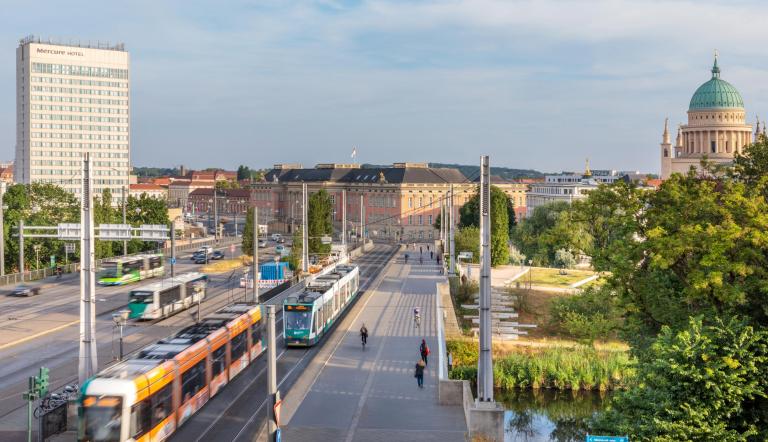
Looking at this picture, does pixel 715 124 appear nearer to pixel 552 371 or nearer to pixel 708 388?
pixel 552 371

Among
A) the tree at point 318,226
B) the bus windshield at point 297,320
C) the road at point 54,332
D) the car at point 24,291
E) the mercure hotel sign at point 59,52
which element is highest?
the mercure hotel sign at point 59,52

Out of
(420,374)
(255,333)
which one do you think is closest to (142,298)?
(255,333)

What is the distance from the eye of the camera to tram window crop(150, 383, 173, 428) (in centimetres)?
2545

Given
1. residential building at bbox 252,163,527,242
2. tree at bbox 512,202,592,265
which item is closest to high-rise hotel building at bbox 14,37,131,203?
residential building at bbox 252,163,527,242

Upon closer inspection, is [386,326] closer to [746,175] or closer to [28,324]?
[28,324]

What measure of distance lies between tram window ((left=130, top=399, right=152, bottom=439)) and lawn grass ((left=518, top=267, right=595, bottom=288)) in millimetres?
52112

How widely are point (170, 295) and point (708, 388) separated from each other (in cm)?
3814

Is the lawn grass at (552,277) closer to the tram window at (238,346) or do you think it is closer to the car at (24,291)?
the car at (24,291)

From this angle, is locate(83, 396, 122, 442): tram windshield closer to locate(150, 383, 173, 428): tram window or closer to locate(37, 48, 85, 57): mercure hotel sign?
locate(150, 383, 173, 428): tram window

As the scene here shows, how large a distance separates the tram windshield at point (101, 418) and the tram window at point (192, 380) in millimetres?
4955

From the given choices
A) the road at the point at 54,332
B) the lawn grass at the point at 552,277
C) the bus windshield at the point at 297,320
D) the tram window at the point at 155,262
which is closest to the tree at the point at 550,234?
the lawn grass at the point at 552,277

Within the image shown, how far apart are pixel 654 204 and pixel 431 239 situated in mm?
133606

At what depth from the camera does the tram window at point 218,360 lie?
106 ft

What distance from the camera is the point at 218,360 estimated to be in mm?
33031
